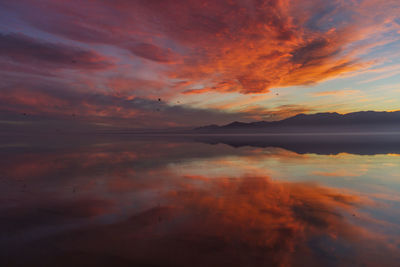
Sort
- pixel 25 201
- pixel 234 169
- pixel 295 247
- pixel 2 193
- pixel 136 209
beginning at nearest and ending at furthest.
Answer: pixel 295 247
pixel 136 209
pixel 25 201
pixel 2 193
pixel 234 169

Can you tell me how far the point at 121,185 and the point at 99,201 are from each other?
8.80ft

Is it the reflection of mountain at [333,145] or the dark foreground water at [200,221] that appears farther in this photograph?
the reflection of mountain at [333,145]

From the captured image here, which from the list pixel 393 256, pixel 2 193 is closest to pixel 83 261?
pixel 393 256

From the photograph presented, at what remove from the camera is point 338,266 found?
5273mm

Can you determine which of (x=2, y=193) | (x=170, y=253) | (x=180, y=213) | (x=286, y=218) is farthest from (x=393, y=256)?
(x=2, y=193)

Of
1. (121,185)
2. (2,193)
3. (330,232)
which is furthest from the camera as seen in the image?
(121,185)

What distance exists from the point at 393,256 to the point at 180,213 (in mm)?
6019

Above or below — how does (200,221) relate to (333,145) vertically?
below

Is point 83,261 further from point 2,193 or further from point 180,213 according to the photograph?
point 2,193

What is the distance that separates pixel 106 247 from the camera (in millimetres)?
6008

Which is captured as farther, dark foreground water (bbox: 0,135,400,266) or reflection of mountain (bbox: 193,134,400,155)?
reflection of mountain (bbox: 193,134,400,155)

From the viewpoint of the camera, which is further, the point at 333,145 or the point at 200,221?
the point at 333,145

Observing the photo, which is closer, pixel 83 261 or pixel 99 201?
pixel 83 261

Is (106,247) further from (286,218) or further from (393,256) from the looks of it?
(393,256)
